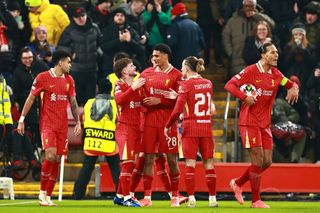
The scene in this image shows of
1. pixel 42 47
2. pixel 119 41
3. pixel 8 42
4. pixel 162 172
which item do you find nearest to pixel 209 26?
pixel 119 41

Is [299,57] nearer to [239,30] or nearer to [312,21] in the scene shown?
[312,21]

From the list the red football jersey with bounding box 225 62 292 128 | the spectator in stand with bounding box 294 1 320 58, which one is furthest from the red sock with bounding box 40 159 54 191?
the spectator in stand with bounding box 294 1 320 58

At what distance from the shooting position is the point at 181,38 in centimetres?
3192

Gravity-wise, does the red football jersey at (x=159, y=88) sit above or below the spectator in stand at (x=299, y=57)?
below

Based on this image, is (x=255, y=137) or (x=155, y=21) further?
(x=155, y=21)

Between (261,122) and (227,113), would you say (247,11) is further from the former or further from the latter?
(261,122)

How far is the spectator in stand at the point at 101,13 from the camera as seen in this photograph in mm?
32906

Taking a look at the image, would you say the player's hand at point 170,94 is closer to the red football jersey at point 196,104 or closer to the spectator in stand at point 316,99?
the red football jersey at point 196,104

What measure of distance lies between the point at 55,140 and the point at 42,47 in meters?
6.80

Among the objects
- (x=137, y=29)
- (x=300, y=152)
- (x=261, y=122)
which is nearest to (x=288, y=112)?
(x=300, y=152)

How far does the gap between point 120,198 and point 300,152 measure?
666cm

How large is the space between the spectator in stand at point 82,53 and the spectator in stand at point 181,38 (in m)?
1.77

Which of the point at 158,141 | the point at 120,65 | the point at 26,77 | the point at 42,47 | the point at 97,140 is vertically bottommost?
the point at 97,140

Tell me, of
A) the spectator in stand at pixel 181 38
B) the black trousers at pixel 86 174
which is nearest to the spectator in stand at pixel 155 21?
the spectator in stand at pixel 181 38
